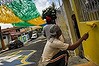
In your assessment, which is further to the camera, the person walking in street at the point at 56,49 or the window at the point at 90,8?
the window at the point at 90,8

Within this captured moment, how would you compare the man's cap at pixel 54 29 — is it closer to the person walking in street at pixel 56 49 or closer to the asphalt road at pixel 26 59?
the person walking in street at pixel 56 49

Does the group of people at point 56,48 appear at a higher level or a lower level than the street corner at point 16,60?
higher

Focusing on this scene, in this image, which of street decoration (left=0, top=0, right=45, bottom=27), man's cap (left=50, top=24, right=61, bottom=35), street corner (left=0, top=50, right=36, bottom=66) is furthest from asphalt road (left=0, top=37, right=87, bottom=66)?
man's cap (left=50, top=24, right=61, bottom=35)

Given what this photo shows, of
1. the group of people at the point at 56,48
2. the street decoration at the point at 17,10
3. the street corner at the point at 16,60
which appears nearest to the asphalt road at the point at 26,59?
the street corner at the point at 16,60

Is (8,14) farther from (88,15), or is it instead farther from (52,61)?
(52,61)

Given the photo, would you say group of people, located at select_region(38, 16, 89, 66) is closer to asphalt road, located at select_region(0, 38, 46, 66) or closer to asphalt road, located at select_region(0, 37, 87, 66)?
asphalt road, located at select_region(0, 37, 87, 66)

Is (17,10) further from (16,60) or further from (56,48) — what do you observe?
(56,48)

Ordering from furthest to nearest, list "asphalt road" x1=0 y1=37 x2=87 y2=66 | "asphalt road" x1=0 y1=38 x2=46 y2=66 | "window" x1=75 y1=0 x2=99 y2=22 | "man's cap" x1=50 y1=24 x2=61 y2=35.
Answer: "asphalt road" x1=0 y1=38 x2=46 y2=66
"asphalt road" x1=0 y1=37 x2=87 y2=66
"window" x1=75 y1=0 x2=99 y2=22
"man's cap" x1=50 y1=24 x2=61 y2=35

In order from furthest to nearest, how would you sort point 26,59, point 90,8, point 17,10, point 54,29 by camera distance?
point 26,59, point 17,10, point 90,8, point 54,29

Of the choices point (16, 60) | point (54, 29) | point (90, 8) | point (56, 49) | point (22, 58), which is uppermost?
point (90, 8)

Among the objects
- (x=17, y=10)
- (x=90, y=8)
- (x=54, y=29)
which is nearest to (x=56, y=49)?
(x=54, y=29)

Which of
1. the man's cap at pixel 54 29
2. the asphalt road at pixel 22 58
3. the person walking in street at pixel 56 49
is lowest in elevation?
the asphalt road at pixel 22 58

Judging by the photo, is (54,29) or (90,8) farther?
(90,8)

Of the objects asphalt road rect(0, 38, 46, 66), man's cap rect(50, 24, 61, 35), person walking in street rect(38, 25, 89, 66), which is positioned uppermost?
man's cap rect(50, 24, 61, 35)
